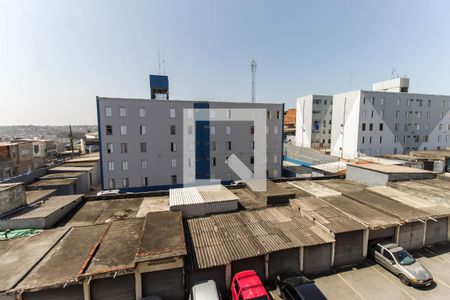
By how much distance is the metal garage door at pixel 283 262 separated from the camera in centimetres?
1099

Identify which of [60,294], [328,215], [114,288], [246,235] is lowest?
[114,288]

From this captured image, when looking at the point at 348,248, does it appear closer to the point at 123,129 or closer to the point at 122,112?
the point at 123,129

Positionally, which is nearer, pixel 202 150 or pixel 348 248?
pixel 348 248

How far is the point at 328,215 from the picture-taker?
42.9 feet

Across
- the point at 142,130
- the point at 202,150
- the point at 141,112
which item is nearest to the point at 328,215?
the point at 202,150

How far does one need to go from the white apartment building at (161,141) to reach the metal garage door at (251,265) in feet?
71.2

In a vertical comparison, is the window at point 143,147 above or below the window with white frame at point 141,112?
below

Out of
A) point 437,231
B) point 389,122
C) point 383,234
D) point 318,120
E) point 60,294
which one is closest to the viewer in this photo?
point 60,294

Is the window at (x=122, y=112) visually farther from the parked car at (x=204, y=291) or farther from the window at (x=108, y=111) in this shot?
the parked car at (x=204, y=291)

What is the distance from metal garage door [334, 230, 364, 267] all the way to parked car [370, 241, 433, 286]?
3.14 feet

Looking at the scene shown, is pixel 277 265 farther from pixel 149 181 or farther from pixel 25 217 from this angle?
pixel 149 181

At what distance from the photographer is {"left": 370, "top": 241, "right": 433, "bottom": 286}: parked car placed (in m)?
10.5

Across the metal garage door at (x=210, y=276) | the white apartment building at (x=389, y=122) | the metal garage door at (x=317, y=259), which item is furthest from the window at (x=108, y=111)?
the white apartment building at (x=389, y=122)

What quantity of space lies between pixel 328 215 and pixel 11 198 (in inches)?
757
